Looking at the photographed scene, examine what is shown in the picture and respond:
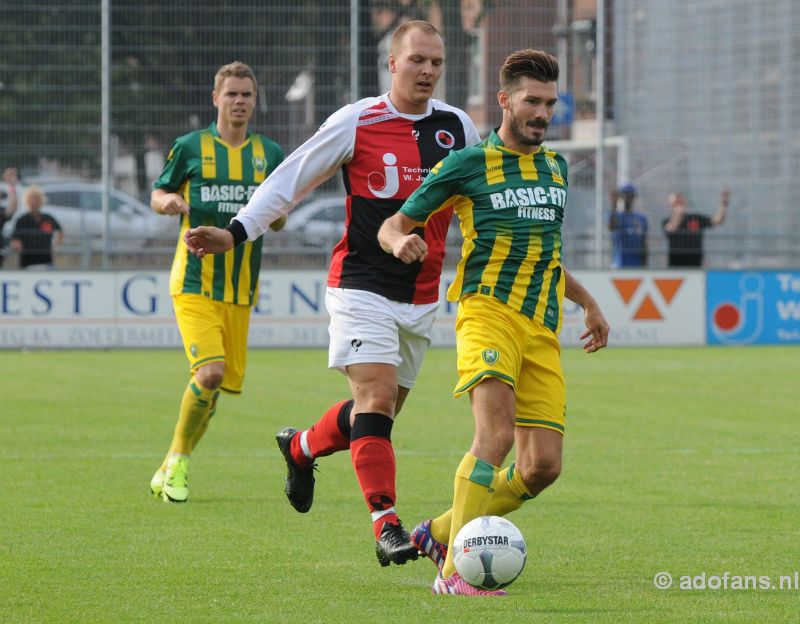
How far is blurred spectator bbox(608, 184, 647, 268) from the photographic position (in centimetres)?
2039

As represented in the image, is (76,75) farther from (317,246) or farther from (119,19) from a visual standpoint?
(317,246)

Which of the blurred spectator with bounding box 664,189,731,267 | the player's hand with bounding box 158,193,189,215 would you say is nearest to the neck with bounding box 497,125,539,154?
the player's hand with bounding box 158,193,189,215

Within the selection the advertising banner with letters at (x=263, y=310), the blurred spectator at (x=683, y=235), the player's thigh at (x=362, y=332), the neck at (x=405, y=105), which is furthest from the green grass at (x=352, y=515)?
the blurred spectator at (x=683, y=235)

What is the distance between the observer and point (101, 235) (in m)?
19.6

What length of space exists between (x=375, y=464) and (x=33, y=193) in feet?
45.8

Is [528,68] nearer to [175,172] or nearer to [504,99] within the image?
[504,99]

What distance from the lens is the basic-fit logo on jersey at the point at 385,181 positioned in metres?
6.57

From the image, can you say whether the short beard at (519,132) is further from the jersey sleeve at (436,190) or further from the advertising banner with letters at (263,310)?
the advertising banner with letters at (263,310)

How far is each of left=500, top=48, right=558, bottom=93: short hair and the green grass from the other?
6.31 ft

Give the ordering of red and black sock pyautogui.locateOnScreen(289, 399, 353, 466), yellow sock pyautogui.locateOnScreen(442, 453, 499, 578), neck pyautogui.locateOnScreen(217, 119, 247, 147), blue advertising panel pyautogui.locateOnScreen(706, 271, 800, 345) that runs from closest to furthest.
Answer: yellow sock pyautogui.locateOnScreen(442, 453, 499, 578) → red and black sock pyautogui.locateOnScreen(289, 399, 353, 466) → neck pyautogui.locateOnScreen(217, 119, 247, 147) → blue advertising panel pyautogui.locateOnScreen(706, 271, 800, 345)

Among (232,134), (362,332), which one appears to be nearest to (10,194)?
(232,134)

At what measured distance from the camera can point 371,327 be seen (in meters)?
6.38

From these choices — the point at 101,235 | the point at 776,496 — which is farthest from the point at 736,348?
the point at 776,496

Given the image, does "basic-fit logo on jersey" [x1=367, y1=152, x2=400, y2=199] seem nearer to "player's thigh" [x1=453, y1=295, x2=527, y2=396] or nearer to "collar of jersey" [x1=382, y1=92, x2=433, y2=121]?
"collar of jersey" [x1=382, y1=92, x2=433, y2=121]
